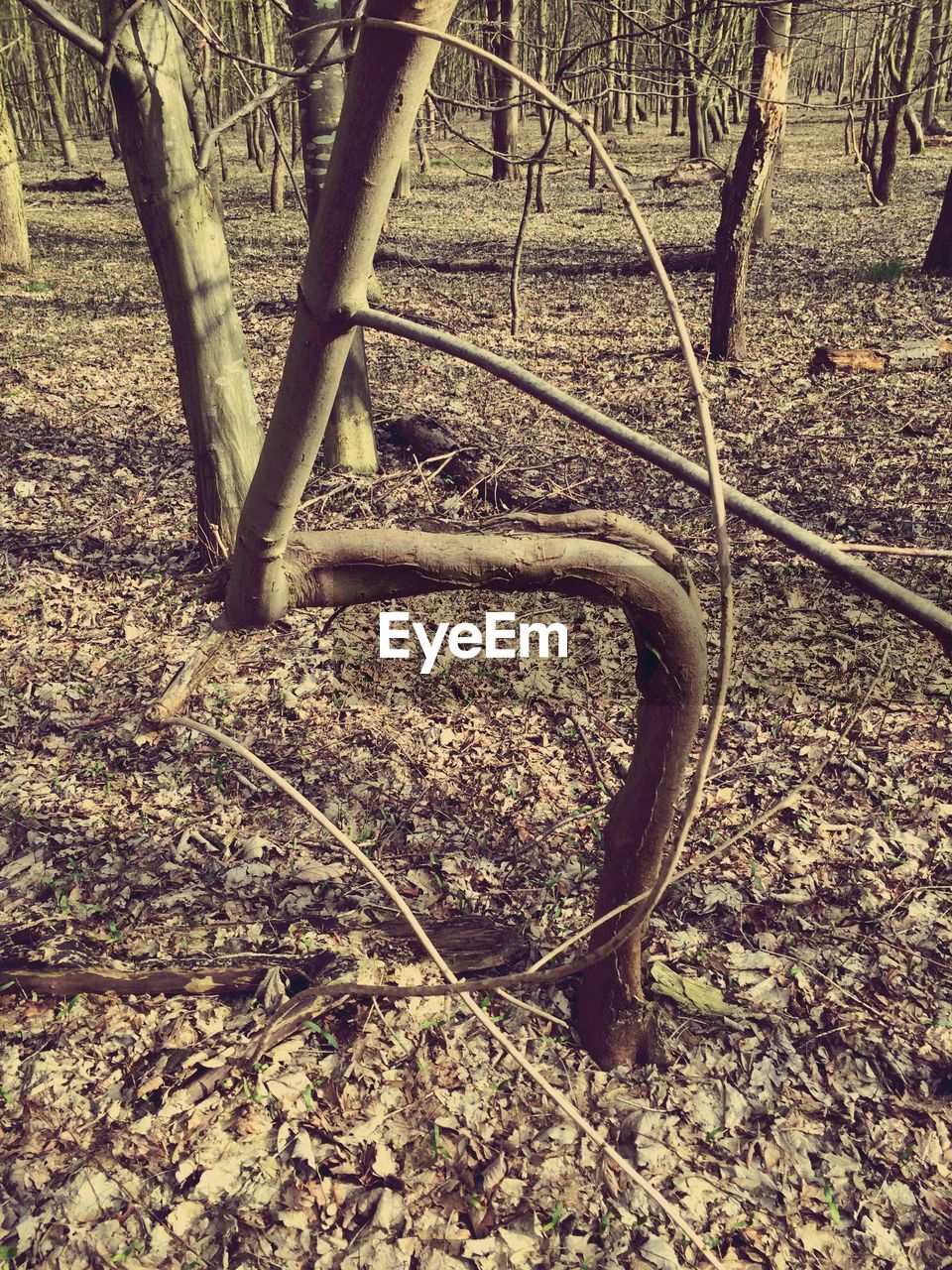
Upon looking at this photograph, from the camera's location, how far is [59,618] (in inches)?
217

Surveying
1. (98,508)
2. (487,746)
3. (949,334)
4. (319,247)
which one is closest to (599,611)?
(487,746)

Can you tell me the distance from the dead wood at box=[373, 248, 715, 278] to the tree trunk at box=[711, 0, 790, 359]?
4.34 metres

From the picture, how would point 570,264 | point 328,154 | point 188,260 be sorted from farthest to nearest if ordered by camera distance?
point 570,264
point 328,154
point 188,260

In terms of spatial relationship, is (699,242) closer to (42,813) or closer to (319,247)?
(42,813)

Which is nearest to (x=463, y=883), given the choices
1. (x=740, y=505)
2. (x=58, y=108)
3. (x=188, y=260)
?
(x=740, y=505)

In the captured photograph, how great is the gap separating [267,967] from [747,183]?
27.8ft

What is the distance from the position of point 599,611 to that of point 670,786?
10.5 ft

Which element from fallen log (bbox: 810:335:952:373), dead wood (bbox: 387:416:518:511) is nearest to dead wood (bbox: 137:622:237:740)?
dead wood (bbox: 387:416:518:511)

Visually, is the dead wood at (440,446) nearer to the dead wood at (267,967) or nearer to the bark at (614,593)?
the dead wood at (267,967)

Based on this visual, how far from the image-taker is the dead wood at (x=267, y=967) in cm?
323

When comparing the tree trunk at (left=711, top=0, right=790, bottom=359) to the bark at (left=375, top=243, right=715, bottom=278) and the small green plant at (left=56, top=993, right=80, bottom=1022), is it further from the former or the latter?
the small green plant at (left=56, top=993, right=80, bottom=1022)

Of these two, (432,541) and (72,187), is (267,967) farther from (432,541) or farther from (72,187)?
(72,187)

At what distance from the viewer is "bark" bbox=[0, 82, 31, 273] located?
12.0 m

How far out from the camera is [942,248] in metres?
11.2
